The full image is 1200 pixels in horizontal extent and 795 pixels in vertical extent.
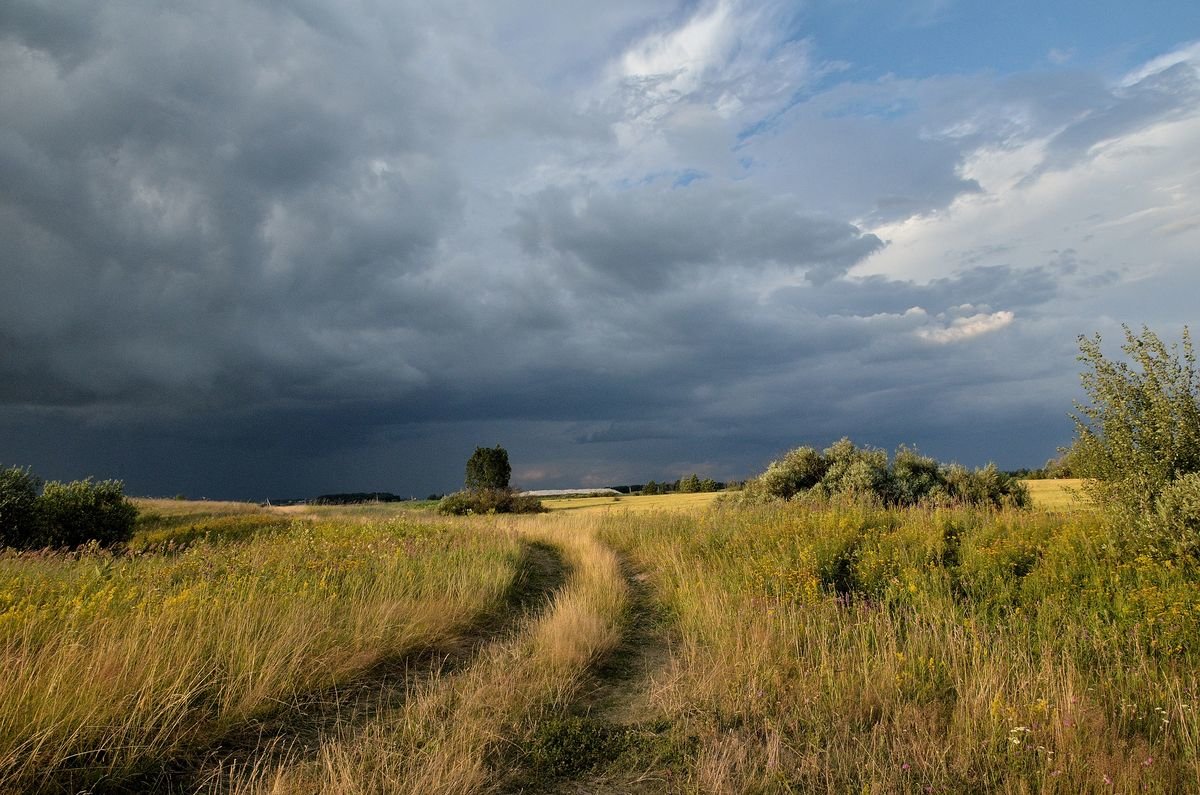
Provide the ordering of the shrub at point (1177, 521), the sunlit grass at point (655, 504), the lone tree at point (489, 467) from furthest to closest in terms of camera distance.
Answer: the lone tree at point (489, 467), the sunlit grass at point (655, 504), the shrub at point (1177, 521)

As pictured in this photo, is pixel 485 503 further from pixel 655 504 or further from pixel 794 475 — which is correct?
pixel 794 475

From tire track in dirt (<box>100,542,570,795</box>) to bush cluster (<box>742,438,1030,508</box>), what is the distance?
14795mm

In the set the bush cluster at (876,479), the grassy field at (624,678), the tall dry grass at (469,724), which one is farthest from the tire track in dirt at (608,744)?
the bush cluster at (876,479)

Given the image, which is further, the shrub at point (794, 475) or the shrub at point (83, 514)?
the shrub at point (794, 475)

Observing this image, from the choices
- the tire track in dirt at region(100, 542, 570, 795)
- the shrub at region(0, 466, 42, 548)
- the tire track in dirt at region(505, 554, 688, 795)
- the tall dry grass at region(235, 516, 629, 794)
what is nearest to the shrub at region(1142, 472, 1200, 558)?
the tire track in dirt at region(505, 554, 688, 795)

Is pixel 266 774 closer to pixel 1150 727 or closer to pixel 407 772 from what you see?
pixel 407 772

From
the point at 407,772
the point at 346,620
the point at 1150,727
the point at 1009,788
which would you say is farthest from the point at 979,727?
the point at 346,620

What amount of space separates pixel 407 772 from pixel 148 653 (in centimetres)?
304

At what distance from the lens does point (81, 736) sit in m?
4.42

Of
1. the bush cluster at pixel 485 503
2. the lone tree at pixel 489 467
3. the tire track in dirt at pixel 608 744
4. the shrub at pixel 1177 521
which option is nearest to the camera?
the tire track in dirt at pixel 608 744

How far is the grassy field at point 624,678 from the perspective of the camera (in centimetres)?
446

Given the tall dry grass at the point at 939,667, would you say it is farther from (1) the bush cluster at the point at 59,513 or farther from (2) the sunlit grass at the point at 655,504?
(1) the bush cluster at the point at 59,513

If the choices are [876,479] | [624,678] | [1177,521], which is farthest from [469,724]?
[876,479]

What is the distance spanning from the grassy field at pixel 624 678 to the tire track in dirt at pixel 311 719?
3cm
